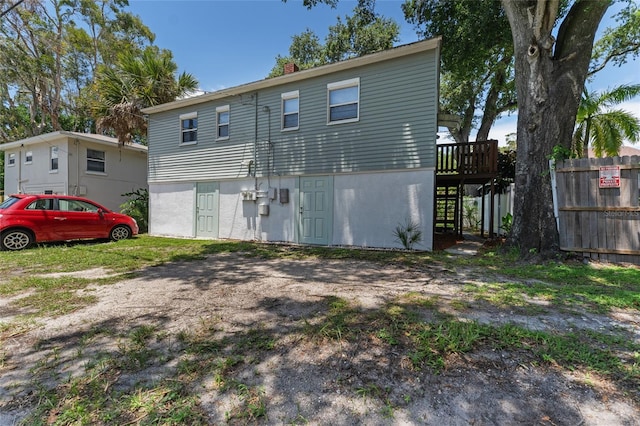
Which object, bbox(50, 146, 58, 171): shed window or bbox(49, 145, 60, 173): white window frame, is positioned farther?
bbox(50, 146, 58, 171): shed window

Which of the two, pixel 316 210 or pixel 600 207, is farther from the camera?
pixel 316 210

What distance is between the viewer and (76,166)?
14680 millimetres

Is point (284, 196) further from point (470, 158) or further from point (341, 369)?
point (341, 369)

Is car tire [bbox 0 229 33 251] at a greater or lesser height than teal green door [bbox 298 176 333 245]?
lesser

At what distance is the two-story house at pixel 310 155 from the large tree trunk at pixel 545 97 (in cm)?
201

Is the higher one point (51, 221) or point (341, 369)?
point (51, 221)

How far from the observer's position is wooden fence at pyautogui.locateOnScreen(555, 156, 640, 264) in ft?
18.7

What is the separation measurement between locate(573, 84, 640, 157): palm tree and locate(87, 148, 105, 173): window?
2202 centimetres

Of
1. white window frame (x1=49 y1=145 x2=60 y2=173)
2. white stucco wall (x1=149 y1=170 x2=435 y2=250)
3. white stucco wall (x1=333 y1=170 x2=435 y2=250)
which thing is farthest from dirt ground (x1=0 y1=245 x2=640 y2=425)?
white window frame (x1=49 y1=145 x2=60 y2=173)

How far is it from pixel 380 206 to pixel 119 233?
8.73 meters

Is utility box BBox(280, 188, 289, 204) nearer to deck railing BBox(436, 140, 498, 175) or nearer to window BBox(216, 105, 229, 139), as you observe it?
window BBox(216, 105, 229, 139)

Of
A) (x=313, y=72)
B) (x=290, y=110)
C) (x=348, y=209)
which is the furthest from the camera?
(x=290, y=110)

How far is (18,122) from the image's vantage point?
70.9 feet

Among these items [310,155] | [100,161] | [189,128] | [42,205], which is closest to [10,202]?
[42,205]
